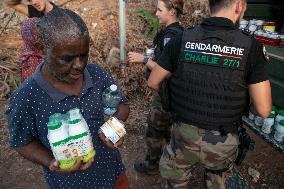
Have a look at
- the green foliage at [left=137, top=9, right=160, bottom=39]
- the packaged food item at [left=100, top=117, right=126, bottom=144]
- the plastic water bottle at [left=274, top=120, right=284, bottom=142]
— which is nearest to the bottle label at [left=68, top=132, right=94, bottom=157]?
the packaged food item at [left=100, top=117, right=126, bottom=144]

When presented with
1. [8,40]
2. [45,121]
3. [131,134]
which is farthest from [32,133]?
[8,40]

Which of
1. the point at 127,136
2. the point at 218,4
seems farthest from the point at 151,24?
the point at 218,4

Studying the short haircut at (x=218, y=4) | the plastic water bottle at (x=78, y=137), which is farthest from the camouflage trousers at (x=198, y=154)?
the plastic water bottle at (x=78, y=137)

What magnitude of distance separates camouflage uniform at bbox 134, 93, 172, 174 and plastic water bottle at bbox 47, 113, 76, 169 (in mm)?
1756

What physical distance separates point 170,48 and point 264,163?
257 cm

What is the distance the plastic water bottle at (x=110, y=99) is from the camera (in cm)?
194

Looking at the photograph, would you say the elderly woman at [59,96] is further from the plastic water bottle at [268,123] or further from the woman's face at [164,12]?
the plastic water bottle at [268,123]

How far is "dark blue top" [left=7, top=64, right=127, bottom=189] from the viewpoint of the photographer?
1.69 m

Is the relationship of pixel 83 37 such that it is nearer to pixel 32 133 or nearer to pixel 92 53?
pixel 32 133

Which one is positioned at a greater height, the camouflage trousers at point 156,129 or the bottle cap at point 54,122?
the bottle cap at point 54,122

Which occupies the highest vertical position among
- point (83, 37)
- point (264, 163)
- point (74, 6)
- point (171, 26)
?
point (83, 37)

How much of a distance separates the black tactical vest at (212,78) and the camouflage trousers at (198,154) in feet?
0.26

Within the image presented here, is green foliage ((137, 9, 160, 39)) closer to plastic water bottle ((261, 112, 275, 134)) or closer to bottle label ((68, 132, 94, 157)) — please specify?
plastic water bottle ((261, 112, 275, 134))

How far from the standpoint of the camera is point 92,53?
5922 millimetres
